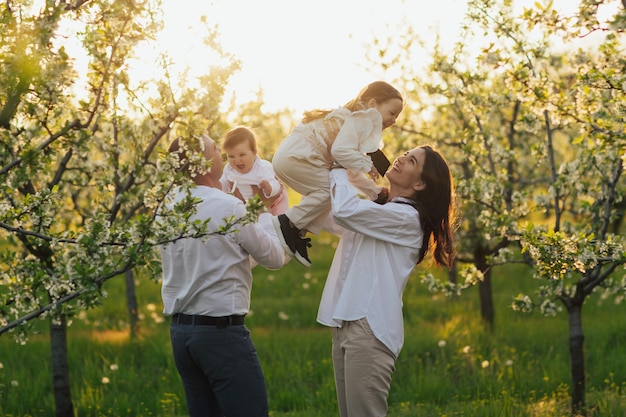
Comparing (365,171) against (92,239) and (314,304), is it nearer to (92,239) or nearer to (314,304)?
(92,239)

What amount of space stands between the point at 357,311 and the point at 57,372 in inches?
147

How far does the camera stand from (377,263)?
165 inches

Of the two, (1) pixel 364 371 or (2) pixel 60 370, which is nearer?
(1) pixel 364 371

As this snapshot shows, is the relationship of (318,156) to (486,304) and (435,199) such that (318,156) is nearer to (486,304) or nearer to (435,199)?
(435,199)

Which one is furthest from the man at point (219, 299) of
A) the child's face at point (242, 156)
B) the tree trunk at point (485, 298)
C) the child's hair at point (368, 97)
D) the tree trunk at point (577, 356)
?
the tree trunk at point (485, 298)

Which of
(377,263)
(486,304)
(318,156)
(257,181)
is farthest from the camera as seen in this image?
(486,304)

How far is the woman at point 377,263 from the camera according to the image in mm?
4059

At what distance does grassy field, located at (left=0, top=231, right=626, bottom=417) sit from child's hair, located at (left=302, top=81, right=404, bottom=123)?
3058 millimetres

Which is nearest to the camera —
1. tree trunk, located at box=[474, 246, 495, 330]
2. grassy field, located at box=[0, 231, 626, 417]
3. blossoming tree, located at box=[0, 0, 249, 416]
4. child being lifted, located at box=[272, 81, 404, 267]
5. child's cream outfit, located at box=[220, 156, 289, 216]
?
blossoming tree, located at box=[0, 0, 249, 416]

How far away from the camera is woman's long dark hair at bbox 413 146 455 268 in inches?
170

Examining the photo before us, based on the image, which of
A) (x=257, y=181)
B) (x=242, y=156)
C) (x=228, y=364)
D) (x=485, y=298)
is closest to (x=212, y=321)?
(x=228, y=364)

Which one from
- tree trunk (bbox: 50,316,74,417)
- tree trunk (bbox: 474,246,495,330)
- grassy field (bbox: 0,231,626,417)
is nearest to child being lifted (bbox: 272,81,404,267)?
grassy field (bbox: 0,231,626,417)

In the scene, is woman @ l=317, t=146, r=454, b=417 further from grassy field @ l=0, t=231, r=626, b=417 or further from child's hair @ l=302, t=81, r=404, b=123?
grassy field @ l=0, t=231, r=626, b=417

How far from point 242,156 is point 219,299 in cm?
137
